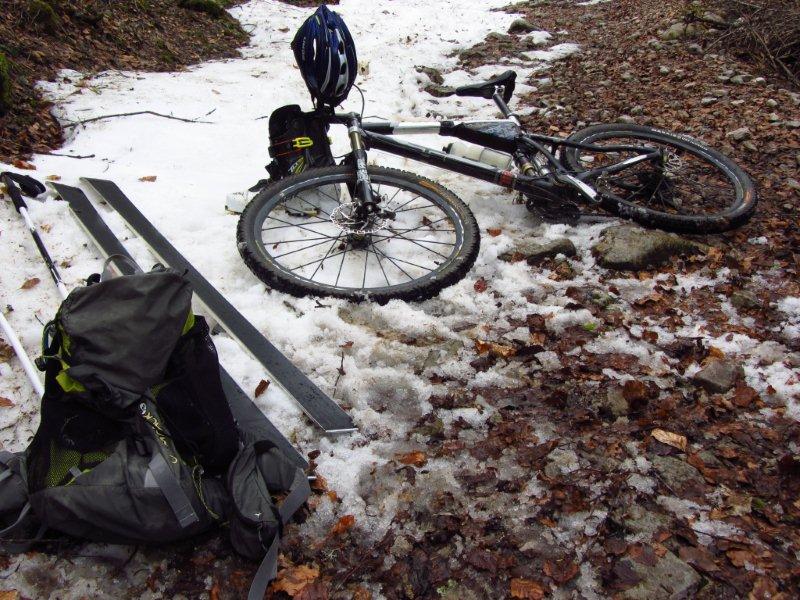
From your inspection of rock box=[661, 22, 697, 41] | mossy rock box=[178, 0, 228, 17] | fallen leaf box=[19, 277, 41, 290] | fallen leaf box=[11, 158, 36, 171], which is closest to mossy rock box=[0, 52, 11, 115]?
fallen leaf box=[11, 158, 36, 171]

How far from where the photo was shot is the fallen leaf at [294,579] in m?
2.13

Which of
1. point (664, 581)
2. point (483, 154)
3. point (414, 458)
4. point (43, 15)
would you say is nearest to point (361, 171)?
point (483, 154)

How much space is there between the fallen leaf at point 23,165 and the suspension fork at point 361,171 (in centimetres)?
306

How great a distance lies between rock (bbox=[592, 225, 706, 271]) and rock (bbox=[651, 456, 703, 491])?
1908 mm

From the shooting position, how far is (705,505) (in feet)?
7.68

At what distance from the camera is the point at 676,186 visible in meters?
4.90

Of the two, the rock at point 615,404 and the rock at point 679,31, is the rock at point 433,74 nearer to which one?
the rock at point 679,31

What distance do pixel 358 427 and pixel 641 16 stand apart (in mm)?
10499

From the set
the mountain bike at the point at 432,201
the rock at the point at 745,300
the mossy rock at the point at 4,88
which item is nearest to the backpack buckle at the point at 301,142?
the mountain bike at the point at 432,201

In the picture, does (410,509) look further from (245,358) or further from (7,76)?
(7,76)

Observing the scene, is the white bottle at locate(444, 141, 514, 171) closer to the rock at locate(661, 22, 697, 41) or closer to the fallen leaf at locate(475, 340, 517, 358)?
the fallen leaf at locate(475, 340, 517, 358)

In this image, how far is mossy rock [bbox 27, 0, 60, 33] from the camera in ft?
21.6

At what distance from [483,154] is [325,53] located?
164 cm

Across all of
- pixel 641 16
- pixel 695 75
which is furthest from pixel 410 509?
pixel 641 16
